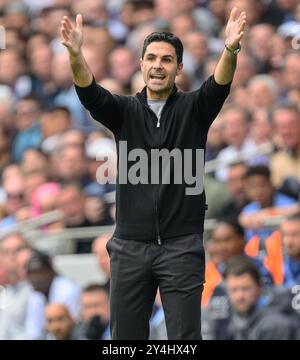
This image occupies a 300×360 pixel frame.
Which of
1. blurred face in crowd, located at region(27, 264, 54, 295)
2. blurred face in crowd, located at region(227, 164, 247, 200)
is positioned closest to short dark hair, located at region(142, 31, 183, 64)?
blurred face in crowd, located at region(227, 164, 247, 200)

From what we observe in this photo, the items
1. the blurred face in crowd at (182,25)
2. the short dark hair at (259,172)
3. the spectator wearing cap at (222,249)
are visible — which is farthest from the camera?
the blurred face in crowd at (182,25)

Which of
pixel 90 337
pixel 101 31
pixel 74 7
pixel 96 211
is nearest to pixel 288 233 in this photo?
pixel 90 337

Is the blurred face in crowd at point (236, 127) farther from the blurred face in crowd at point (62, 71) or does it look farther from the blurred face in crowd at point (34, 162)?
the blurred face in crowd at point (62, 71)

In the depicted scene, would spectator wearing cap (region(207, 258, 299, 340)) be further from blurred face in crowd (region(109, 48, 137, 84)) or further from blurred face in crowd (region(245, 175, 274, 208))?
blurred face in crowd (region(109, 48, 137, 84))

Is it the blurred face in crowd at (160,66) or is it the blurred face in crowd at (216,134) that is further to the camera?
the blurred face in crowd at (216,134)

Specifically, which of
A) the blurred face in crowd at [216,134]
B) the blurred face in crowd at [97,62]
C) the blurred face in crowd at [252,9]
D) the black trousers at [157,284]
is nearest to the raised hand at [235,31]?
the black trousers at [157,284]

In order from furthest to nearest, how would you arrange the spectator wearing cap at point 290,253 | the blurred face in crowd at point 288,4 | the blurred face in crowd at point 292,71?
the blurred face in crowd at point 288,4, the blurred face in crowd at point 292,71, the spectator wearing cap at point 290,253

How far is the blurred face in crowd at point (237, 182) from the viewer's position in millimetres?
8930

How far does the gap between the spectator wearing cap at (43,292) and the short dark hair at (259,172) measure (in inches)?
62.8

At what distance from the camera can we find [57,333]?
29.0ft

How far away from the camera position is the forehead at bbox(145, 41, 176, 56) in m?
5.55

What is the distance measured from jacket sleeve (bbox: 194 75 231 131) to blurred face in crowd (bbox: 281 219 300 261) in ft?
8.31

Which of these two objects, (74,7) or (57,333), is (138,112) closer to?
(57,333)

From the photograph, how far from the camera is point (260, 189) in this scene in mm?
8703
